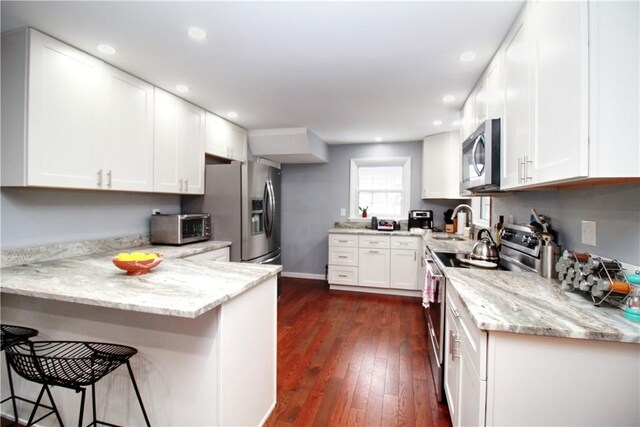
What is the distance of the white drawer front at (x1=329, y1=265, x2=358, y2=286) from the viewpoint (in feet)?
14.5

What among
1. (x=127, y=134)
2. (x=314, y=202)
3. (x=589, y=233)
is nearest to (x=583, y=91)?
(x=589, y=233)

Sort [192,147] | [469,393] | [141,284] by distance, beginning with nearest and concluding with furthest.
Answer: [469,393]
[141,284]
[192,147]

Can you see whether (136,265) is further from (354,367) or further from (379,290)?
(379,290)

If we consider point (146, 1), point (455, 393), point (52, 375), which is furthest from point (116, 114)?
point (455, 393)

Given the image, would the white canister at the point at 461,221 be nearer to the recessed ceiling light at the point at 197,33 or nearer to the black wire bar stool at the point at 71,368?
the recessed ceiling light at the point at 197,33

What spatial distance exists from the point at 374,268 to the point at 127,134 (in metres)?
3.35

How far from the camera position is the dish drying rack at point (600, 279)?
3.65 ft

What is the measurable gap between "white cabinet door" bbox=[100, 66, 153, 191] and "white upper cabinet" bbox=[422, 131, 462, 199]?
11.5 feet

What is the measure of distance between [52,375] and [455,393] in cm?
189

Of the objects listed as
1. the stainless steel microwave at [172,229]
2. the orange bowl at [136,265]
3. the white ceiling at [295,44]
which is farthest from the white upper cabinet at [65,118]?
the orange bowl at [136,265]

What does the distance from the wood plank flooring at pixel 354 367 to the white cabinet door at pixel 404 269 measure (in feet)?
1.03

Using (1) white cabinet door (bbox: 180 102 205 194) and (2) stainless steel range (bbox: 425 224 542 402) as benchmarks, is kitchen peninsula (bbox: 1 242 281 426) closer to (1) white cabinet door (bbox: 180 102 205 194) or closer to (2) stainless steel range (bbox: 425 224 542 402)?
(2) stainless steel range (bbox: 425 224 542 402)

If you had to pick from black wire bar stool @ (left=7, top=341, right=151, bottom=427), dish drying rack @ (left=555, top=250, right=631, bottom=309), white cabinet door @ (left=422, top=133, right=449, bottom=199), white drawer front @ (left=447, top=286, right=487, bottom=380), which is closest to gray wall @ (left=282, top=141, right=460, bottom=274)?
white cabinet door @ (left=422, top=133, right=449, bottom=199)

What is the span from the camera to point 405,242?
→ 4.18 meters
